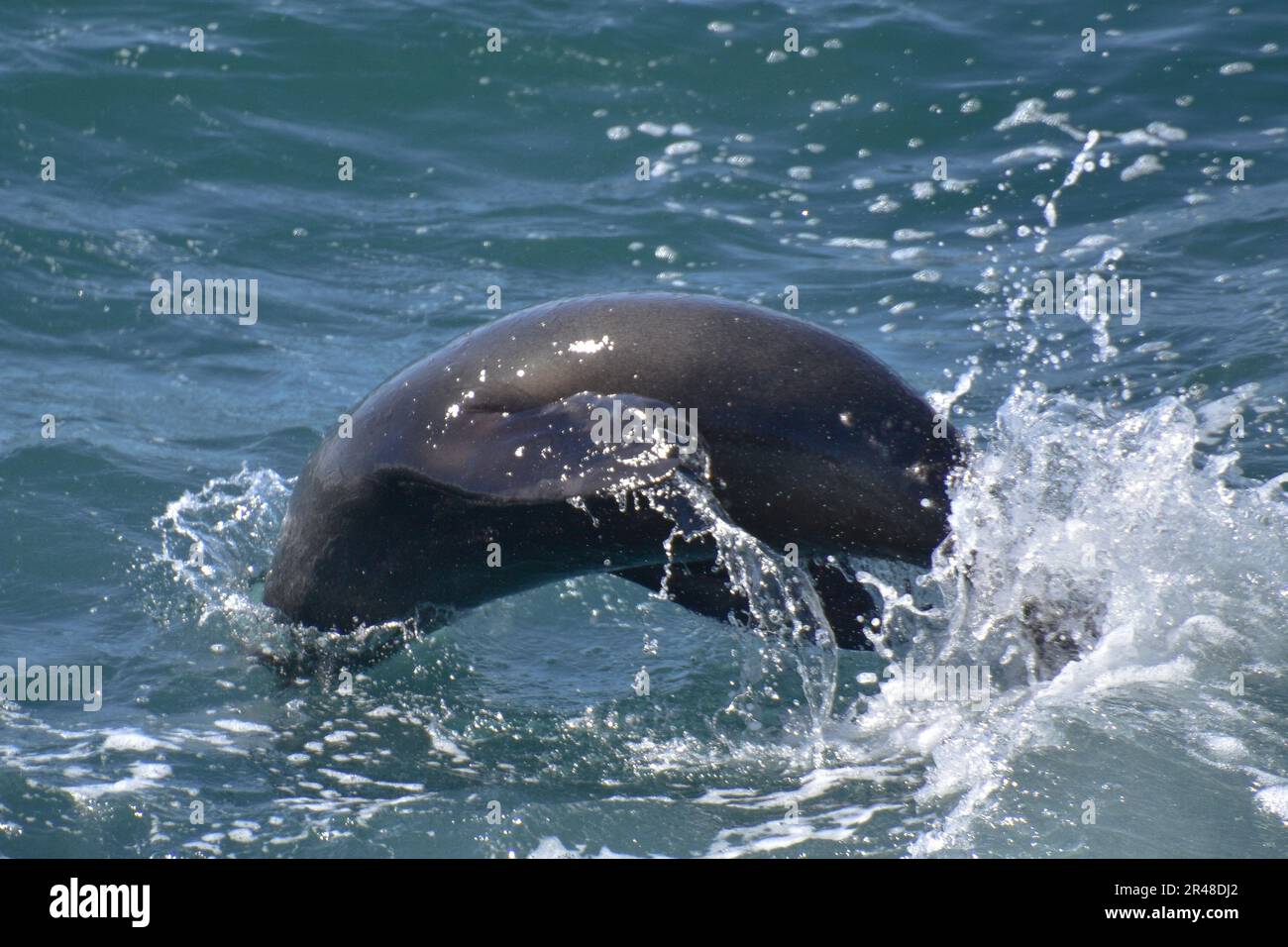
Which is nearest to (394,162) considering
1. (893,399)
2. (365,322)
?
(365,322)

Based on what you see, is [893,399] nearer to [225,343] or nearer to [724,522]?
[724,522]

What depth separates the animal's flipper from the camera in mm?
6961

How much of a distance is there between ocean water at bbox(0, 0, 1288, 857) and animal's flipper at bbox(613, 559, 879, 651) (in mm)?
195

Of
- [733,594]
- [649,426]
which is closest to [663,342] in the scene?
[649,426]

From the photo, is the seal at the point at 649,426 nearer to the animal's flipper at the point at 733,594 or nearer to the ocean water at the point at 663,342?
the animal's flipper at the point at 733,594

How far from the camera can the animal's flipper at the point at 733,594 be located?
22.8ft

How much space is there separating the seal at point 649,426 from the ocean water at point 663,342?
0.27 m

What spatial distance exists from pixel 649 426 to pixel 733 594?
1493 mm

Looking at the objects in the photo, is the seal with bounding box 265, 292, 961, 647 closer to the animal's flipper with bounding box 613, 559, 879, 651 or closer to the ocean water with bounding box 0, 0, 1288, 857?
the animal's flipper with bounding box 613, 559, 879, 651

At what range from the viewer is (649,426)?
19.1ft

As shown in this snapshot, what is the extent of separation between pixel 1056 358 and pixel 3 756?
7162 mm

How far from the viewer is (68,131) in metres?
14.0
